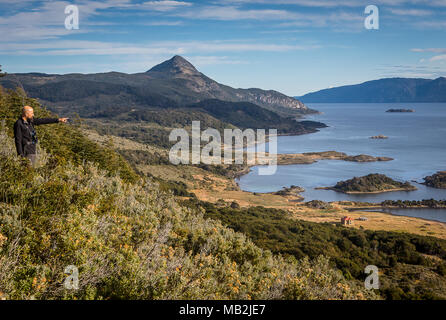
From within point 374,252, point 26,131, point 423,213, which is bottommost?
point 423,213

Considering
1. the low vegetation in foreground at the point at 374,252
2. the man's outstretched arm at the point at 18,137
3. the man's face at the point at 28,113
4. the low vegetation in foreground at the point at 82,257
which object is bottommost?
the low vegetation in foreground at the point at 374,252

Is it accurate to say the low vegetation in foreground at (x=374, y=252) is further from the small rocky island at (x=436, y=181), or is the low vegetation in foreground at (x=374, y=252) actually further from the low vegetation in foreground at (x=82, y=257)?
the small rocky island at (x=436, y=181)

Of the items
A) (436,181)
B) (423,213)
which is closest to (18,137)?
(423,213)

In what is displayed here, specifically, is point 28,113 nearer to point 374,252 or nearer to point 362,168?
point 374,252

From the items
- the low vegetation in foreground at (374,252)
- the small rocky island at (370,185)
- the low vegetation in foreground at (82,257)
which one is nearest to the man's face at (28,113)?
the low vegetation in foreground at (82,257)

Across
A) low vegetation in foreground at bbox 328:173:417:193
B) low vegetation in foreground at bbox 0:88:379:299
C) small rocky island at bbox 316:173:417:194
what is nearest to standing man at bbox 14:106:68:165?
low vegetation in foreground at bbox 0:88:379:299

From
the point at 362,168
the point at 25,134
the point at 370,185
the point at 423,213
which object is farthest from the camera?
the point at 362,168
